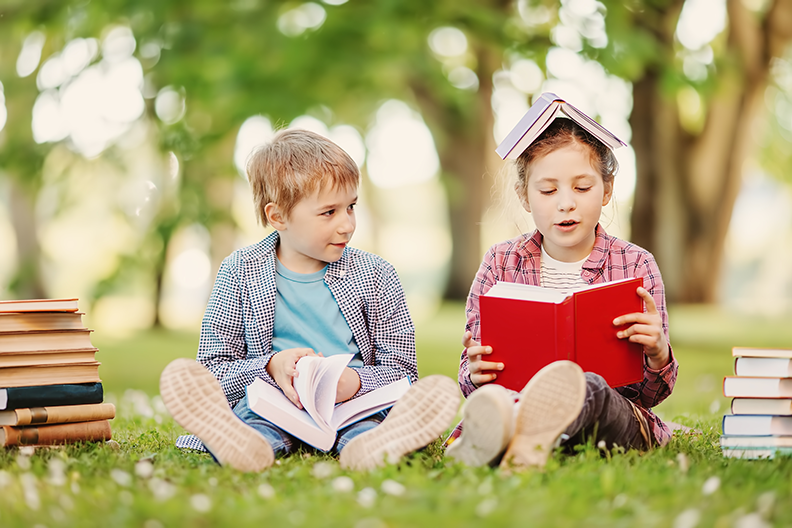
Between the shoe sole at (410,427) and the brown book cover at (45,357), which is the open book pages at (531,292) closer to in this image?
the shoe sole at (410,427)

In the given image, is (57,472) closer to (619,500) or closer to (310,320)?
(310,320)

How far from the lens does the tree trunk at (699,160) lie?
9.95 m

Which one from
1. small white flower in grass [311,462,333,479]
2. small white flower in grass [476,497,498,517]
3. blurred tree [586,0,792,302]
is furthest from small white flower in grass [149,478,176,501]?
blurred tree [586,0,792,302]

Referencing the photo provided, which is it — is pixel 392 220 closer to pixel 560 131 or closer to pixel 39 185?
pixel 39 185

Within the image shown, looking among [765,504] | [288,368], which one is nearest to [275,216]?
[288,368]

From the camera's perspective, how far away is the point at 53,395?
297 centimetres

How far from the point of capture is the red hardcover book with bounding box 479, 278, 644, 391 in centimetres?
259

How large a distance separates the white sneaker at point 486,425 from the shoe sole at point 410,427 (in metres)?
0.08

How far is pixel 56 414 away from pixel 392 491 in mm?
1461

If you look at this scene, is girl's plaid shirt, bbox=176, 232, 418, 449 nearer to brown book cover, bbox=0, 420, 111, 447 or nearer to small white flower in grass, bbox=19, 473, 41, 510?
brown book cover, bbox=0, 420, 111, 447

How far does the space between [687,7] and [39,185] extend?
768 centimetres

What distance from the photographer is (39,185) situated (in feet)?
26.9

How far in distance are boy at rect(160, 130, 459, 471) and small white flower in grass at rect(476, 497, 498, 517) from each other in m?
1.00

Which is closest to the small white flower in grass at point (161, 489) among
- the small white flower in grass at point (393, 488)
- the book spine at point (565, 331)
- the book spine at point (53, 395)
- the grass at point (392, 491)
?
the grass at point (392, 491)
